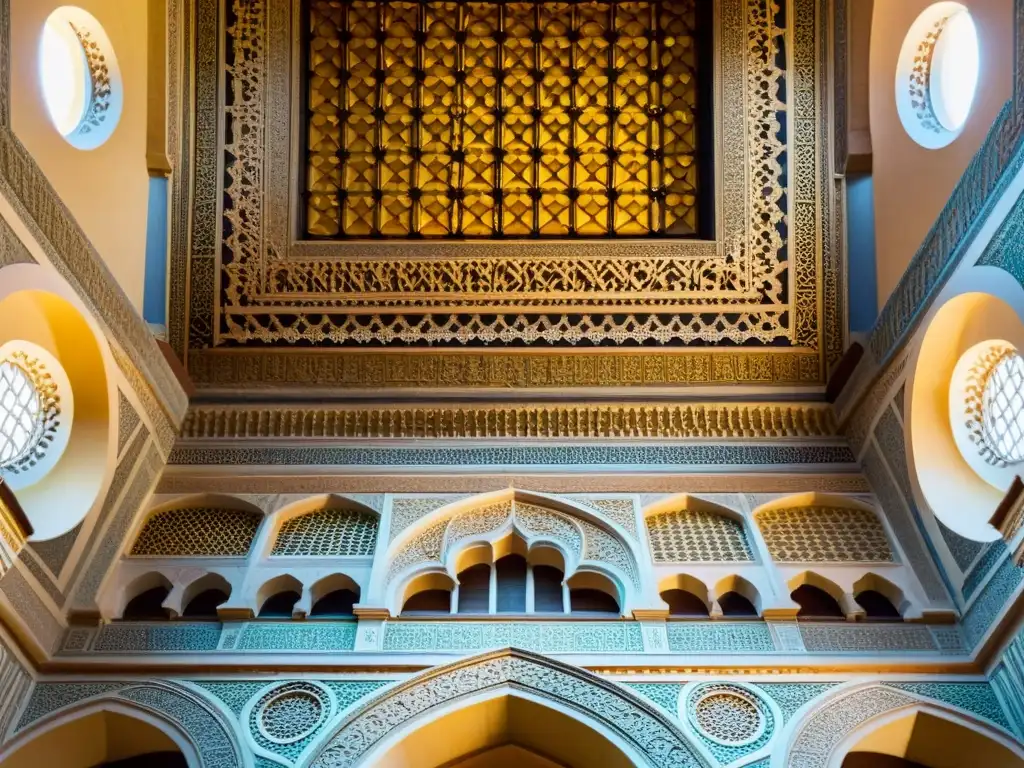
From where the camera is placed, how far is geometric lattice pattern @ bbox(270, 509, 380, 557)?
222 inches

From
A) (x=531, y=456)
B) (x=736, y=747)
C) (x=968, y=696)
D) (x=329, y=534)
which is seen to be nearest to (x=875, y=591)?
(x=968, y=696)

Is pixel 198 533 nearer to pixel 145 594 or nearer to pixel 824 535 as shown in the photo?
pixel 145 594

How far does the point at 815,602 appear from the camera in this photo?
550cm

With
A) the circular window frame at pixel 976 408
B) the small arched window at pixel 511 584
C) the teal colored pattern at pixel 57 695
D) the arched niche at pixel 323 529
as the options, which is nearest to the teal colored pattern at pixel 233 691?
the teal colored pattern at pixel 57 695

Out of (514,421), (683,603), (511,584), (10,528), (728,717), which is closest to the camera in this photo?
→ (10,528)

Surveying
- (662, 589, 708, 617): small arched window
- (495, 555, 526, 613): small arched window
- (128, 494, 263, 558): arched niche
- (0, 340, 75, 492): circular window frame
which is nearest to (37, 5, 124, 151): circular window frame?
(0, 340, 75, 492): circular window frame

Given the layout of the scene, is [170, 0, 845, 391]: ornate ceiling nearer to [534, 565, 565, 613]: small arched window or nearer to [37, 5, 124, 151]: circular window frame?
[37, 5, 124, 151]: circular window frame

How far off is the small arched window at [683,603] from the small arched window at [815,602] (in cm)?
36

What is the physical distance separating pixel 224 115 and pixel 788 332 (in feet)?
8.86

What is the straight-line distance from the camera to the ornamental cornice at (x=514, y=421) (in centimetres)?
620

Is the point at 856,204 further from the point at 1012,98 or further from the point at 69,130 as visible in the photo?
the point at 69,130

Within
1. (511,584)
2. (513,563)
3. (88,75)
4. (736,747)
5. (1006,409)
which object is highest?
(88,75)

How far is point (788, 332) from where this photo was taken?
632cm

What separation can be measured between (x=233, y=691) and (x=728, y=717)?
1.69 m
